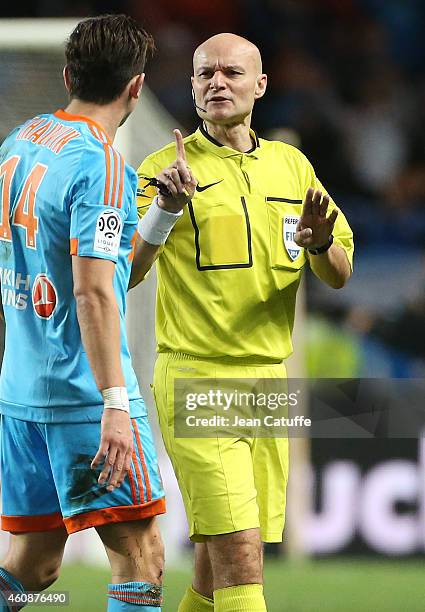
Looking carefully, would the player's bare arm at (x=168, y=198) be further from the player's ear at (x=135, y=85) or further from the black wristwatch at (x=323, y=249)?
the black wristwatch at (x=323, y=249)

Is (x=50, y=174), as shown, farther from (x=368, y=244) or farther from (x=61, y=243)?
(x=368, y=244)

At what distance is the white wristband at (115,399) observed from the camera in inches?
113

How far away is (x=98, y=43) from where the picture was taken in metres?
3.13

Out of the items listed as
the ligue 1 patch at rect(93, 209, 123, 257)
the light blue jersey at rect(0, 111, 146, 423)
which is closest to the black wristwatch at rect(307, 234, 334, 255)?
the light blue jersey at rect(0, 111, 146, 423)

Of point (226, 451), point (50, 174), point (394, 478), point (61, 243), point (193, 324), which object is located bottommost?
point (394, 478)

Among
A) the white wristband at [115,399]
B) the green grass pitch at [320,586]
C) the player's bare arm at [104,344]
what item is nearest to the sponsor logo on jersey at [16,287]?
the player's bare arm at [104,344]

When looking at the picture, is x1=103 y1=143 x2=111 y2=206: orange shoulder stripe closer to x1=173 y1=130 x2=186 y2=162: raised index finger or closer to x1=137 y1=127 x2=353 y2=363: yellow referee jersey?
x1=173 y1=130 x2=186 y2=162: raised index finger

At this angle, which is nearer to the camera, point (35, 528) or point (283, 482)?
point (35, 528)

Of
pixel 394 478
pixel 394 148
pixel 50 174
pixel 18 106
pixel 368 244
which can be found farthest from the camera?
pixel 394 148

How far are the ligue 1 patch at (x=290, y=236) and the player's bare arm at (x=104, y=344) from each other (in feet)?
3.08

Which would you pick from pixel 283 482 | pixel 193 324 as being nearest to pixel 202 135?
pixel 193 324

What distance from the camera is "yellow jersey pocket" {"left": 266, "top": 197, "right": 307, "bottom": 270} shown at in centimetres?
366

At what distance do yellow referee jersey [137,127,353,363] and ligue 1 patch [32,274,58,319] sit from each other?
67 cm

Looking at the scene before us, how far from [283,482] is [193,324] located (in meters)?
0.59
